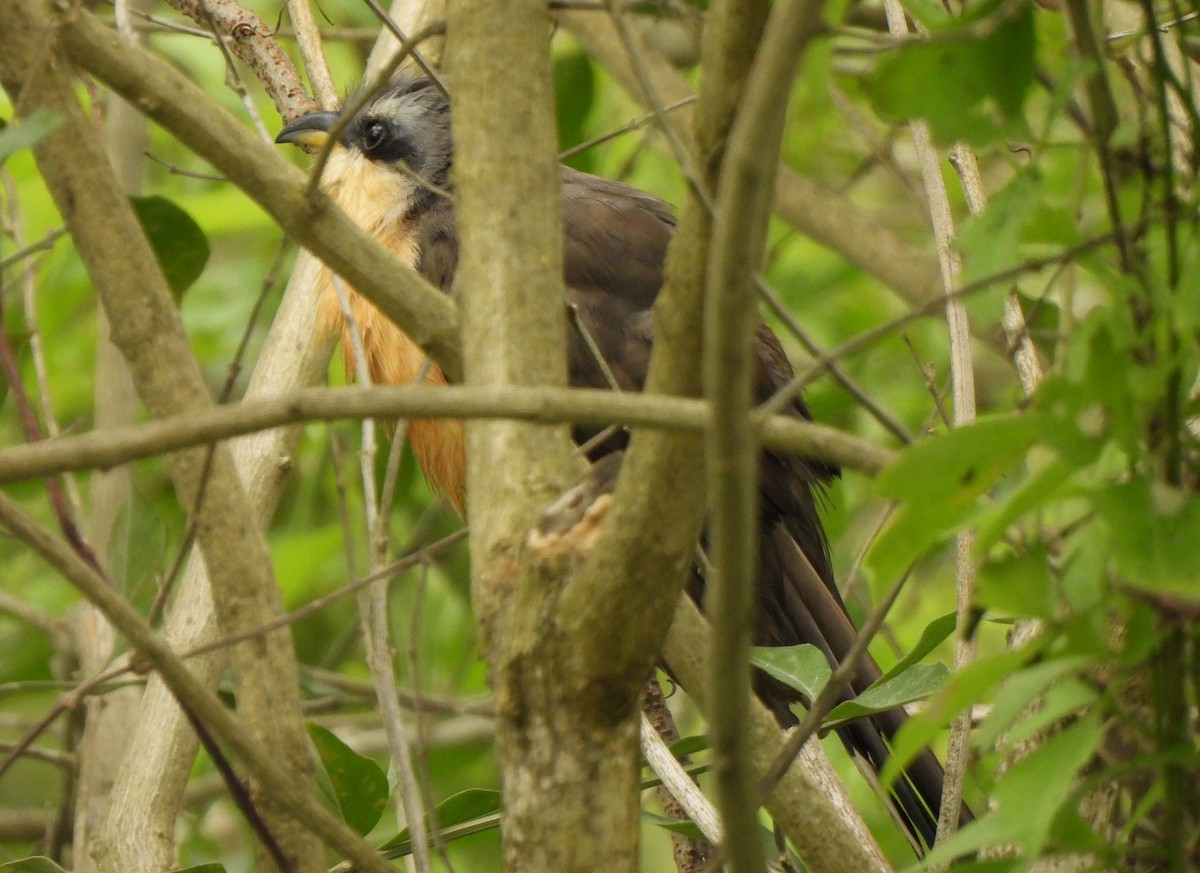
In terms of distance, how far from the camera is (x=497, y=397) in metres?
1.17

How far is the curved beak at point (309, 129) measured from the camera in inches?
120

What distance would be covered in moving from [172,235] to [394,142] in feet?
4.51

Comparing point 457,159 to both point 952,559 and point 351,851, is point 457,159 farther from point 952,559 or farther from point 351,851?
point 952,559

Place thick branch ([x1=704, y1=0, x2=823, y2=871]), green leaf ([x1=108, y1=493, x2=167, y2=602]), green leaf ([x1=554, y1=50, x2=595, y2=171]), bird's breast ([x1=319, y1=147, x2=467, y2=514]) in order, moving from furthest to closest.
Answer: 1. green leaf ([x1=554, y1=50, x2=595, y2=171])
2. bird's breast ([x1=319, y1=147, x2=467, y2=514])
3. green leaf ([x1=108, y1=493, x2=167, y2=602])
4. thick branch ([x1=704, y1=0, x2=823, y2=871])

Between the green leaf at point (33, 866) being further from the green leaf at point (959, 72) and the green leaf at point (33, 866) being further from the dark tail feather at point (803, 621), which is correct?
the green leaf at point (959, 72)

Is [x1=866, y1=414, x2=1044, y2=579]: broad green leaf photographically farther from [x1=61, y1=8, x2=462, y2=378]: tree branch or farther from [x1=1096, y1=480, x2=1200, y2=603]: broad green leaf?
[x1=61, y1=8, x2=462, y2=378]: tree branch

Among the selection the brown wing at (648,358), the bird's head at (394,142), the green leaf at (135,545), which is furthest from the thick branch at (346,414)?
the bird's head at (394,142)

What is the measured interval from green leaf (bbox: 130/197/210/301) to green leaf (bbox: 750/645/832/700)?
123cm

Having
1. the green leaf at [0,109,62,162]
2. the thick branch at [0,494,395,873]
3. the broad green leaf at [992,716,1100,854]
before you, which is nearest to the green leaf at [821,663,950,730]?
the thick branch at [0,494,395,873]

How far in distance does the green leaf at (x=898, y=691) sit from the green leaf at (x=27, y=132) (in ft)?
4.15

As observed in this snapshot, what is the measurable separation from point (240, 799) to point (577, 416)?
27.3 inches

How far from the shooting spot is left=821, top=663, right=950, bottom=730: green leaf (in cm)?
205

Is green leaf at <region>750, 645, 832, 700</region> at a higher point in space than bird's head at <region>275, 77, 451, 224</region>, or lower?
lower

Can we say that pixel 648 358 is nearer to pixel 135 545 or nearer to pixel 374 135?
pixel 135 545
